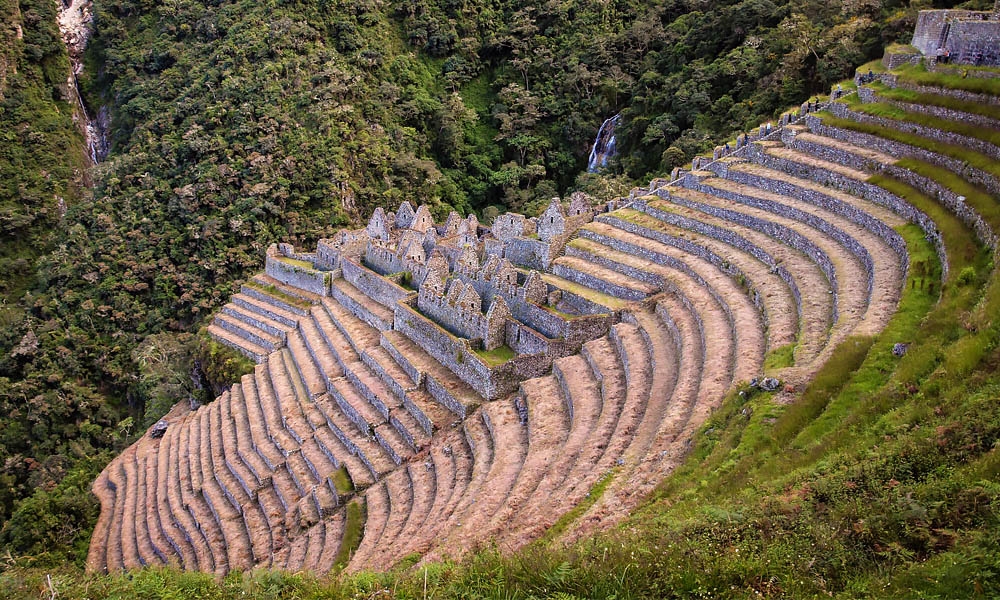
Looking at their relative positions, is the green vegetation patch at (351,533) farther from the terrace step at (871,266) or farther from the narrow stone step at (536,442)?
the terrace step at (871,266)

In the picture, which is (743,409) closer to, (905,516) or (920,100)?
(905,516)

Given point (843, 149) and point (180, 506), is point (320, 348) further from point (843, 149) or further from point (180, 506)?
point (843, 149)

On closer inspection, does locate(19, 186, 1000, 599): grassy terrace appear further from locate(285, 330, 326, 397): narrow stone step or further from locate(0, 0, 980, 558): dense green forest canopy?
locate(0, 0, 980, 558): dense green forest canopy

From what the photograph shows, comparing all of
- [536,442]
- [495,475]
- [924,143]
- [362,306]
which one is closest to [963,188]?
[924,143]

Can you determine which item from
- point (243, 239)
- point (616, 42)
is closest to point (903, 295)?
point (243, 239)

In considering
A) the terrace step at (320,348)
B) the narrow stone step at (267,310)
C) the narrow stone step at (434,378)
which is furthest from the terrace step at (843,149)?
the narrow stone step at (267,310)

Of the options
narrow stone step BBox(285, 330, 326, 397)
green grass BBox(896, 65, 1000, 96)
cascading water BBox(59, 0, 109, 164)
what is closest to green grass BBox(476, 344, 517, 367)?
narrow stone step BBox(285, 330, 326, 397)
